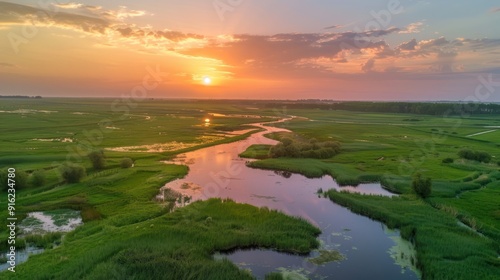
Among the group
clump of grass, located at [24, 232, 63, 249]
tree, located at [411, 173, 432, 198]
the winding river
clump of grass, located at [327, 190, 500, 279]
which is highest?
tree, located at [411, 173, 432, 198]

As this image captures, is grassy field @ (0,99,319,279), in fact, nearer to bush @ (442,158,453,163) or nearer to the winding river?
the winding river

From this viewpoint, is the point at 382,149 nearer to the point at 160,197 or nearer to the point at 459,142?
the point at 459,142

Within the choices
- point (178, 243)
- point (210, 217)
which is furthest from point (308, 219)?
point (178, 243)

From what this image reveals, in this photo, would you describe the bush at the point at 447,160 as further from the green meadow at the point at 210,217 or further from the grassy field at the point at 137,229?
the grassy field at the point at 137,229

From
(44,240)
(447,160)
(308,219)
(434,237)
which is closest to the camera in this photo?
(44,240)

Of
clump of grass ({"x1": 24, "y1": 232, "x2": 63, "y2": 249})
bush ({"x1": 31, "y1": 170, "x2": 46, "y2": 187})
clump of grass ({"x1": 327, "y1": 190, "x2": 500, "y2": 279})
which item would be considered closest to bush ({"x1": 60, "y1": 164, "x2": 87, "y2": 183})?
bush ({"x1": 31, "y1": 170, "x2": 46, "y2": 187})

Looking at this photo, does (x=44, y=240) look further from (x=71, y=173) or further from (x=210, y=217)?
(x=71, y=173)

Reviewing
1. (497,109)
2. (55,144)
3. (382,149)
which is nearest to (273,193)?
(382,149)
